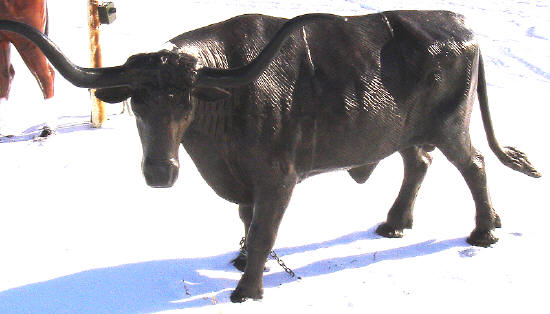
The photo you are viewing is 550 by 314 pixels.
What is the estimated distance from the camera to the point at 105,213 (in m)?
4.76

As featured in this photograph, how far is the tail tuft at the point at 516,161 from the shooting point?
4484 millimetres

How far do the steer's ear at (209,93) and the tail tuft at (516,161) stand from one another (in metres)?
2.41

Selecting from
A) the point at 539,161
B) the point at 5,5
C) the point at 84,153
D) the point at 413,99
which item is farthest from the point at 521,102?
the point at 5,5

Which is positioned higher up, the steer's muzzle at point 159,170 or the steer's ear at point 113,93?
the steer's ear at point 113,93

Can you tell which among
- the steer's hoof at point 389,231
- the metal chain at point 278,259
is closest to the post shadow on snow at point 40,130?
the metal chain at point 278,259

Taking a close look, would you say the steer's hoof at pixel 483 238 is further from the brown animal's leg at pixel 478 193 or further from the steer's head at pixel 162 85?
the steer's head at pixel 162 85

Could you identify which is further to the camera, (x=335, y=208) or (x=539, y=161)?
(x=539, y=161)

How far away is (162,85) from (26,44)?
3780 mm

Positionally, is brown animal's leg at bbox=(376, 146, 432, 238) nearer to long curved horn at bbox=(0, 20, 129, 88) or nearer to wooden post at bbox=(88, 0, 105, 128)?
long curved horn at bbox=(0, 20, 129, 88)

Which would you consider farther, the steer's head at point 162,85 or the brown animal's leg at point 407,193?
the brown animal's leg at point 407,193

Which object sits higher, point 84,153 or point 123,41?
point 123,41

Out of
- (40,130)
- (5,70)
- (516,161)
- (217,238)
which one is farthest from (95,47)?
(516,161)

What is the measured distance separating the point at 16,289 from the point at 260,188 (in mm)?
1641

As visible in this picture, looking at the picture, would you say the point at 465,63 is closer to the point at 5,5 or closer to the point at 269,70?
the point at 269,70
